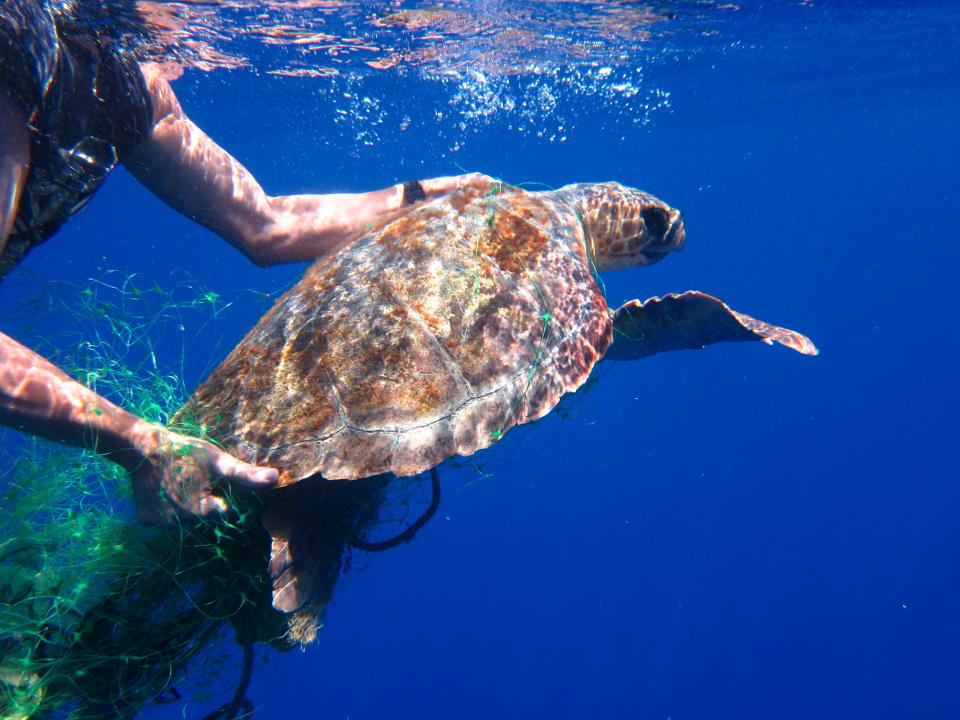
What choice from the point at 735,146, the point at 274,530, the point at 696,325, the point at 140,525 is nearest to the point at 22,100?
the point at 140,525

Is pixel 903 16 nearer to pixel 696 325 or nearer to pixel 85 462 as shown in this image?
pixel 696 325

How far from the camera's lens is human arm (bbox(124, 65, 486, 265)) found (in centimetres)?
412

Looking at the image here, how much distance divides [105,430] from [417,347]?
148 centimetres

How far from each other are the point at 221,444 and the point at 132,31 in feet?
34.0

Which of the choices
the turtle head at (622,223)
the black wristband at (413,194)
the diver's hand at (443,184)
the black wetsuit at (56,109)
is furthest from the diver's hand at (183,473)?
the turtle head at (622,223)

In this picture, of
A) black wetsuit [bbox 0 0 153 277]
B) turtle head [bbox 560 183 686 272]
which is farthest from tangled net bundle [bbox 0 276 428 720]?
turtle head [bbox 560 183 686 272]

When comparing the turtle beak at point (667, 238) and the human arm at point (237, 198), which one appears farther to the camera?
the turtle beak at point (667, 238)

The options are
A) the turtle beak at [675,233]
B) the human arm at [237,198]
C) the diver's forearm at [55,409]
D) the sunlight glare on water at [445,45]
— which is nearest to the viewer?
the diver's forearm at [55,409]

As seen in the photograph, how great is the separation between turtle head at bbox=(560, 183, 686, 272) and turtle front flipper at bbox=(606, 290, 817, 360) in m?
0.86

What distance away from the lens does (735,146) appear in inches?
1560

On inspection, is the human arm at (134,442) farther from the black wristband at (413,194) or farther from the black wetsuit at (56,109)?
the black wristband at (413,194)

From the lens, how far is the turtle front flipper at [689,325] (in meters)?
3.28

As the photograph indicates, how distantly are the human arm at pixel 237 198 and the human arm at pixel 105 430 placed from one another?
64.0 inches

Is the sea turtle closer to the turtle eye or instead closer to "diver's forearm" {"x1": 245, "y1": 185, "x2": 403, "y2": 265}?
"diver's forearm" {"x1": 245, "y1": 185, "x2": 403, "y2": 265}
